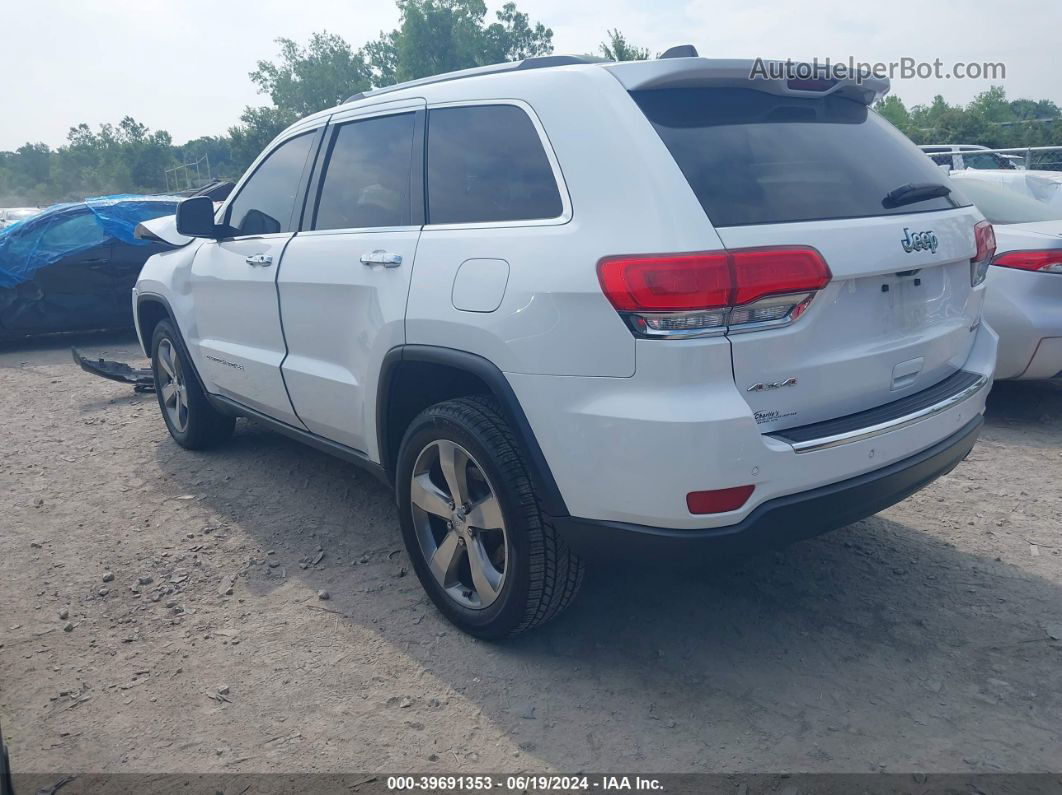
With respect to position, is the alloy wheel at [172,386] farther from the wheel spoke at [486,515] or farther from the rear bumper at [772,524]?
the rear bumper at [772,524]

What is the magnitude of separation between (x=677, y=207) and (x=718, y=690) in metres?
1.54

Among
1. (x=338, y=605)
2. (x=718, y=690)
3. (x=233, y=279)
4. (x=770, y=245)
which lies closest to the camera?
(x=770, y=245)

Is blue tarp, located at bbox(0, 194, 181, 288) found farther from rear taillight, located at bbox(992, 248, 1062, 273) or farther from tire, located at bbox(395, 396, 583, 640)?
rear taillight, located at bbox(992, 248, 1062, 273)

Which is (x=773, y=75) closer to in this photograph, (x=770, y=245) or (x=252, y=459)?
(x=770, y=245)

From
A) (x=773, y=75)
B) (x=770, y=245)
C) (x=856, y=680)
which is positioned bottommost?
→ (x=856, y=680)

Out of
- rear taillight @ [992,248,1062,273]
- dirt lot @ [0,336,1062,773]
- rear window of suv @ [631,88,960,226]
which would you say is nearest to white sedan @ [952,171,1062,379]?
rear taillight @ [992,248,1062,273]

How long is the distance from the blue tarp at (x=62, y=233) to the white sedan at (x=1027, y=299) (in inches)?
342

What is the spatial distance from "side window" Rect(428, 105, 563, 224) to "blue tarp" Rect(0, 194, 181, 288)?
7.85 m

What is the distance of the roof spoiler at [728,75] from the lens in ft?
8.72

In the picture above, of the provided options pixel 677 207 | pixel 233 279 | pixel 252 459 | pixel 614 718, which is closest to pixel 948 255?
pixel 677 207

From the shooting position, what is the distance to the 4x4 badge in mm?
2727

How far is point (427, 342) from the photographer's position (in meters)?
2.99

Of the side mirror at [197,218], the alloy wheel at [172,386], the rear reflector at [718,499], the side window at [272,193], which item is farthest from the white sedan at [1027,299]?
the alloy wheel at [172,386]

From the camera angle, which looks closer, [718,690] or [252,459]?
[718,690]
